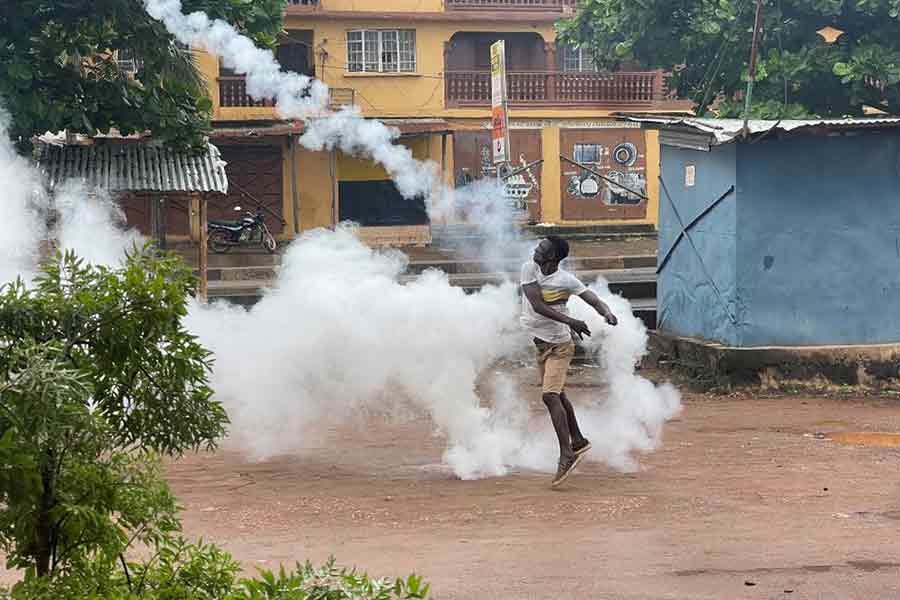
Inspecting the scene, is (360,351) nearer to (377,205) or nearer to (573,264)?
(573,264)

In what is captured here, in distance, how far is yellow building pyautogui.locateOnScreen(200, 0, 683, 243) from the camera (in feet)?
93.6

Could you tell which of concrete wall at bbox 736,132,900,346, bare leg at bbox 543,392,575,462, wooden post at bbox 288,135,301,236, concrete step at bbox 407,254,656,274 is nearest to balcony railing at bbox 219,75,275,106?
wooden post at bbox 288,135,301,236

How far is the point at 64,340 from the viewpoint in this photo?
364 cm

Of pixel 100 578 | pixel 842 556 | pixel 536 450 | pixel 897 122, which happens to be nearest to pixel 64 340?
pixel 100 578

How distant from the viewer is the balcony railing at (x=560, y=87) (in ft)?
97.9

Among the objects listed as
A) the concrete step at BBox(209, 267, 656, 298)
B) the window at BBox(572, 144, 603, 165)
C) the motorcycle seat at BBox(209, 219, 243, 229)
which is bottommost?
the concrete step at BBox(209, 267, 656, 298)

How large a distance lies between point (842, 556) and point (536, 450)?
3305 mm

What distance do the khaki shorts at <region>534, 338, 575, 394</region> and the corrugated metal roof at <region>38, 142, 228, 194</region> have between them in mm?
7227

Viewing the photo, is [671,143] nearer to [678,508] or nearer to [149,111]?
[149,111]

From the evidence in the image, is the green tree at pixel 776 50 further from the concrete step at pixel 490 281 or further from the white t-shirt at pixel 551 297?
the white t-shirt at pixel 551 297

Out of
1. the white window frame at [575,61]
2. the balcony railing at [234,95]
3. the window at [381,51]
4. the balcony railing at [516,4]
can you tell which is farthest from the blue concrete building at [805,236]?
the white window frame at [575,61]

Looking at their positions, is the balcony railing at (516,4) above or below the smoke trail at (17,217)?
above

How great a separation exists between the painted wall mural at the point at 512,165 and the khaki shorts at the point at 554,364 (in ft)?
67.7

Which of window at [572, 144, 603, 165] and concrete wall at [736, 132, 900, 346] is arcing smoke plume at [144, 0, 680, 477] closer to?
concrete wall at [736, 132, 900, 346]
